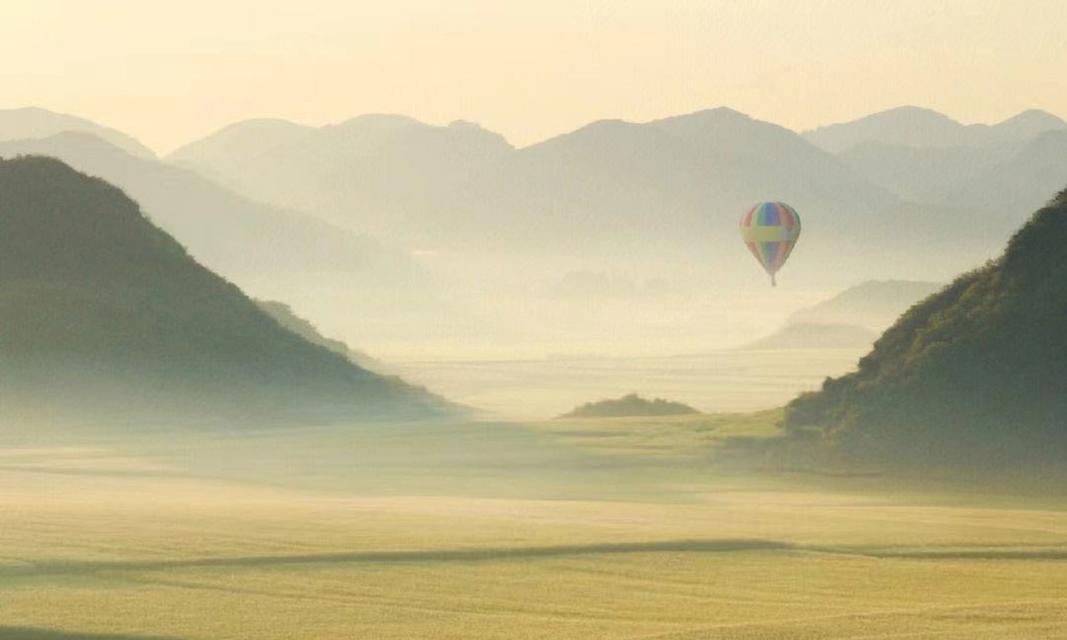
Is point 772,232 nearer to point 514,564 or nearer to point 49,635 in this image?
point 514,564

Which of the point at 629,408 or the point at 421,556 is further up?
the point at 629,408

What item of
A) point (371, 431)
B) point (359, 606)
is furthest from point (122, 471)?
point (359, 606)

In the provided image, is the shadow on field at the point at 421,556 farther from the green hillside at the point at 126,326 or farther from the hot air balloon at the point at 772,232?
the green hillside at the point at 126,326

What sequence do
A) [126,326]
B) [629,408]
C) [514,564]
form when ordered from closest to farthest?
[514,564] → [629,408] → [126,326]

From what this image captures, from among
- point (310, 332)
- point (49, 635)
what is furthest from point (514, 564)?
point (310, 332)

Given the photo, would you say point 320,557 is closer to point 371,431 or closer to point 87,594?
point 87,594

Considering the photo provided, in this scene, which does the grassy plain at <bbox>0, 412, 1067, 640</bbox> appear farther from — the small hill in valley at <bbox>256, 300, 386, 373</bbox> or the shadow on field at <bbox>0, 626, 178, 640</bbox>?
the small hill in valley at <bbox>256, 300, 386, 373</bbox>

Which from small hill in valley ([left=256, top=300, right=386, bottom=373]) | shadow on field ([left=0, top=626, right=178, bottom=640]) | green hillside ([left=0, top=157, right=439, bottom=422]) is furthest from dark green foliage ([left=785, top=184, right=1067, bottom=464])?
small hill in valley ([left=256, top=300, right=386, bottom=373])
